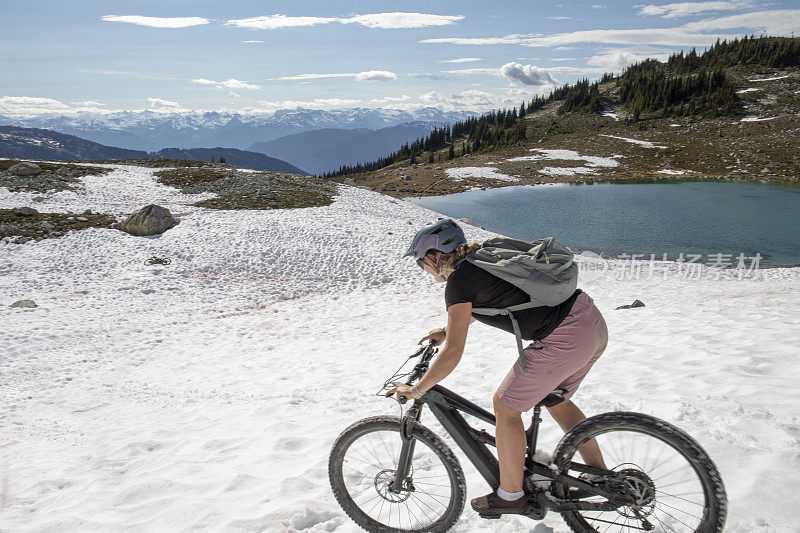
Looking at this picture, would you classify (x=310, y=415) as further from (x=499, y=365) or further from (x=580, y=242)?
(x=580, y=242)

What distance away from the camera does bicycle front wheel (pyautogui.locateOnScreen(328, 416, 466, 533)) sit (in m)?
3.90

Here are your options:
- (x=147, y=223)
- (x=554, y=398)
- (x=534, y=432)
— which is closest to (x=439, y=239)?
(x=554, y=398)

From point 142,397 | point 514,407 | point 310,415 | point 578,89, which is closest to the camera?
point 514,407

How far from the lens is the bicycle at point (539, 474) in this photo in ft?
10.8

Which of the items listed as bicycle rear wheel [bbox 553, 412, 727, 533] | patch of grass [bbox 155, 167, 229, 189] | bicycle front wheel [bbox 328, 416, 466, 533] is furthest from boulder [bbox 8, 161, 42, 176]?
bicycle rear wheel [bbox 553, 412, 727, 533]

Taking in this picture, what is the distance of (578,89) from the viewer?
531ft

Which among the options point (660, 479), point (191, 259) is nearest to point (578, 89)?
point (191, 259)

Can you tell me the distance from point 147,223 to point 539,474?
26.1 m

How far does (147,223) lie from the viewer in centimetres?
2403

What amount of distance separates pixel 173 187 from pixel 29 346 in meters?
29.3

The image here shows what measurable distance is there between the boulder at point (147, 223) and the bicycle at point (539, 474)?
2438 cm

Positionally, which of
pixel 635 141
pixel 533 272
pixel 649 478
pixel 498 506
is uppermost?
pixel 635 141

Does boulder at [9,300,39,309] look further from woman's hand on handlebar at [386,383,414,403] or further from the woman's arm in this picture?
the woman's arm

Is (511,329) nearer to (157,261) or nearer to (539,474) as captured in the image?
(539,474)
